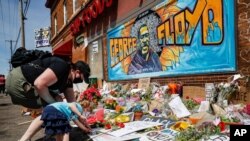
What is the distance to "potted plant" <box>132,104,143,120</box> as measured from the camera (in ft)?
21.7

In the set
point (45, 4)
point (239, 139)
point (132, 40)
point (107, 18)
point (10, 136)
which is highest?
point (45, 4)

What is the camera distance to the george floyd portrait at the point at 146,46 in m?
8.94

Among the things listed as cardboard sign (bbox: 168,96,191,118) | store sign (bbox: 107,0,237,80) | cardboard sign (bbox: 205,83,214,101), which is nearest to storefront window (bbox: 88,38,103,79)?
store sign (bbox: 107,0,237,80)

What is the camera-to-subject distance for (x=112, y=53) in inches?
474

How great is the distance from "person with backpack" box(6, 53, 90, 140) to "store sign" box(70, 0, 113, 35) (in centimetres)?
732

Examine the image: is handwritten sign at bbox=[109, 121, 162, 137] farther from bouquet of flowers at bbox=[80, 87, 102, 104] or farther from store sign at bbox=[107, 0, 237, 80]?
bouquet of flowers at bbox=[80, 87, 102, 104]

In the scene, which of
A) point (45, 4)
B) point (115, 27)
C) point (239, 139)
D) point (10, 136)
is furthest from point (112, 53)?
point (45, 4)

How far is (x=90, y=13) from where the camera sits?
→ 553 inches

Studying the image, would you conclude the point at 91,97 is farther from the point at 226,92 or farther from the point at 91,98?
the point at 226,92

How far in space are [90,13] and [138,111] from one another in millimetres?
8064

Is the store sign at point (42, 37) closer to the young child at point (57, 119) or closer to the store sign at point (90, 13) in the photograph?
the store sign at point (90, 13)

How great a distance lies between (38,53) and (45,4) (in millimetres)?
24463

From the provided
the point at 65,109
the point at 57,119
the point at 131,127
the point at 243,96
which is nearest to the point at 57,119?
the point at 57,119

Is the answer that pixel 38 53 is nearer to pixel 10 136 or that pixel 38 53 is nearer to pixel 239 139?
pixel 10 136
